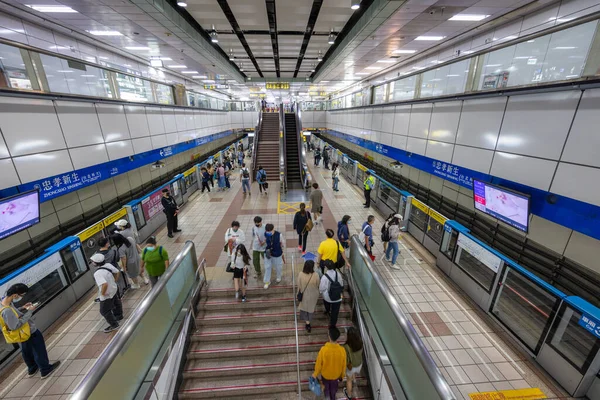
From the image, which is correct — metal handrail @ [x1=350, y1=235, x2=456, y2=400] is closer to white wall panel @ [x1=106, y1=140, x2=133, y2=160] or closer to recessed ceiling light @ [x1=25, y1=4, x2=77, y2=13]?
white wall panel @ [x1=106, y1=140, x2=133, y2=160]

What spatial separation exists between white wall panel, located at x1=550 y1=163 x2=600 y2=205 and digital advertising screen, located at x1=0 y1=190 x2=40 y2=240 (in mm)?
8434

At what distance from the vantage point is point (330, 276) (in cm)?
386

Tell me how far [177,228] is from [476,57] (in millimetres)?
9500

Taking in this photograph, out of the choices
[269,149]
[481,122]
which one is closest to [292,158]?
[269,149]

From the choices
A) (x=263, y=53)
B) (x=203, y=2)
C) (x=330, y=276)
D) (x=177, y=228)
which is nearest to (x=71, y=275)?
(x=177, y=228)

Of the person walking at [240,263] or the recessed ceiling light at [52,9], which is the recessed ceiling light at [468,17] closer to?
the person walking at [240,263]

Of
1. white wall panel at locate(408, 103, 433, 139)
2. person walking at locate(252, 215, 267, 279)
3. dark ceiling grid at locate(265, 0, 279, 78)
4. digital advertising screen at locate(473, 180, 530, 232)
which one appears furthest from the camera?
dark ceiling grid at locate(265, 0, 279, 78)

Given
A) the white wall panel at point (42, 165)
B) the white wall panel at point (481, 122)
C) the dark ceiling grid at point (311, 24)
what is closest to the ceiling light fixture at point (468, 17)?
the white wall panel at point (481, 122)

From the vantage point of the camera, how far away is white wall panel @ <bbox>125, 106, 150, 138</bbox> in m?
7.42

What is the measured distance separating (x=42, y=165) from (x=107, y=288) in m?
2.75

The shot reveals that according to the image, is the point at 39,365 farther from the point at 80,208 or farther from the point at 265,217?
the point at 265,217

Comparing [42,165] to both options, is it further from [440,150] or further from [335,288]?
[440,150]

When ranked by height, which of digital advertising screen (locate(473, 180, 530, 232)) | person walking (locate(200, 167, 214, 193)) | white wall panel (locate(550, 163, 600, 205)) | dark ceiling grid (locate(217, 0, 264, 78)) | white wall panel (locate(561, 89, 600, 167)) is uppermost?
dark ceiling grid (locate(217, 0, 264, 78))

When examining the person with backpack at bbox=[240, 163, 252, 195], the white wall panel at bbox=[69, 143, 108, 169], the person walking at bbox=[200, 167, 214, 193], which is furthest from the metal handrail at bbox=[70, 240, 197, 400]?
the person walking at bbox=[200, 167, 214, 193]
